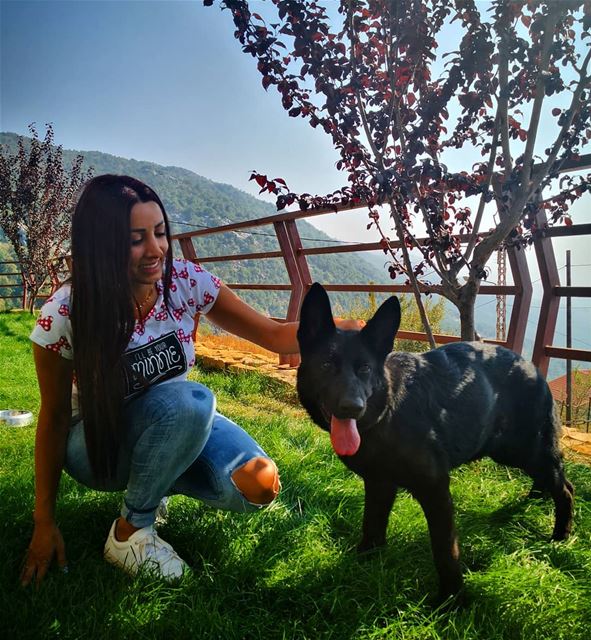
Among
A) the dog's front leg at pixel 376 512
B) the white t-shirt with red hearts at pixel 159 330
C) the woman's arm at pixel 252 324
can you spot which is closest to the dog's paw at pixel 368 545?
the dog's front leg at pixel 376 512

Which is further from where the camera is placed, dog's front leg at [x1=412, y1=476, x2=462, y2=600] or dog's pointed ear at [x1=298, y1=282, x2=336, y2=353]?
dog's pointed ear at [x1=298, y1=282, x2=336, y2=353]

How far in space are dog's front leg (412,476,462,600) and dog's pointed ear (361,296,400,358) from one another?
1.62 feet

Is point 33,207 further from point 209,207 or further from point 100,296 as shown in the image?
point 209,207

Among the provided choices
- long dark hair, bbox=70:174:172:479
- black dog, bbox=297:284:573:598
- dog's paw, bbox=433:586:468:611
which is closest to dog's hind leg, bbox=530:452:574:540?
black dog, bbox=297:284:573:598

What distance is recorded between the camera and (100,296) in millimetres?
1656

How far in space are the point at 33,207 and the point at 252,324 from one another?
13.6 m

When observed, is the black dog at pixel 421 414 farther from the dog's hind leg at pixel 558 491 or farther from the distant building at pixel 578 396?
the distant building at pixel 578 396

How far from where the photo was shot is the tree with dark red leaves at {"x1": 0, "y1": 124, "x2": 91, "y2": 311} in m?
13.1

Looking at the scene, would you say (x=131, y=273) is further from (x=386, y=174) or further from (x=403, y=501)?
(x=403, y=501)

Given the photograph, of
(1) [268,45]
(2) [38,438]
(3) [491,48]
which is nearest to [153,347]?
(2) [38,438]

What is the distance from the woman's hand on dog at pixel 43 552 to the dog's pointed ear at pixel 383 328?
128cm

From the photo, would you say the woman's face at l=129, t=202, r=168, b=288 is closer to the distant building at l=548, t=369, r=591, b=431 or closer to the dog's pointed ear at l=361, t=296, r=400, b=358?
the dog's pointed ear at l=361, t=296, r=400, b=358

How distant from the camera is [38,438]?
67.6 inches

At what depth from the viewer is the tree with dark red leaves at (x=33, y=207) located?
13062 mm
